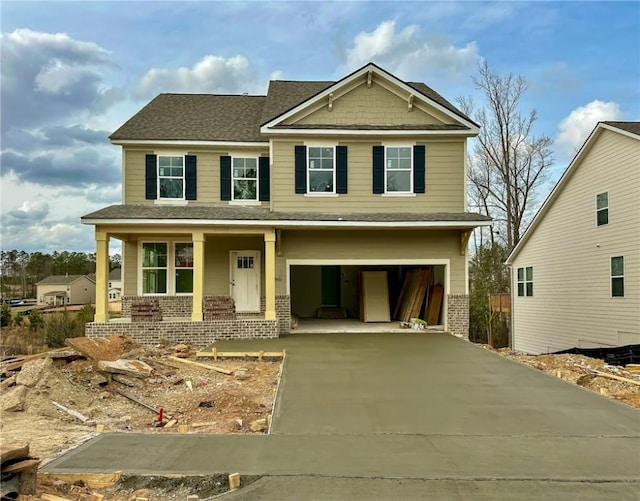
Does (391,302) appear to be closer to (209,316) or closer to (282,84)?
(209,316)

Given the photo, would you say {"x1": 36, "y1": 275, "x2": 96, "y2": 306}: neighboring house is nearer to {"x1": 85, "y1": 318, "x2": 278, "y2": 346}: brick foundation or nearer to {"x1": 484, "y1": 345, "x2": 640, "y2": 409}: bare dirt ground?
{"x1": 85, "y1": 318, "x2": 278, "y2": 346}: brick foundation

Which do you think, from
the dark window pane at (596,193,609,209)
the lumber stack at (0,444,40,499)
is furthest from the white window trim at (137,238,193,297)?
the dark window pane at (596,193,609,209)

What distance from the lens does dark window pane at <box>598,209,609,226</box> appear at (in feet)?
51.6

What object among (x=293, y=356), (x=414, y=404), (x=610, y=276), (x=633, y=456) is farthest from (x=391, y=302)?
(x=633, y=456)

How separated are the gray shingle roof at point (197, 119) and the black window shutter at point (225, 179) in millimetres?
714

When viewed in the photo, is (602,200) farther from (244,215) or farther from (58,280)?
(58,280)

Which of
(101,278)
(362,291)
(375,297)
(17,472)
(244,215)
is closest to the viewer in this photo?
(17,472)

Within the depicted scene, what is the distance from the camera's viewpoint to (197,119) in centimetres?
1688

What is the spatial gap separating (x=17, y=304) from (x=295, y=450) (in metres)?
48.5

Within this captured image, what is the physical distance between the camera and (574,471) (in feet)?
15.7

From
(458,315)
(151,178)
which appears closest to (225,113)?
(151,178)

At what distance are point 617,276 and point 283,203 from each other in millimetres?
10325

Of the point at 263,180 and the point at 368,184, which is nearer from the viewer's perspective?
the point at 368,184

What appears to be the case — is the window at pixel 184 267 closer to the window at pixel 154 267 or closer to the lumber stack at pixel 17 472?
the window at pixel 154 267
